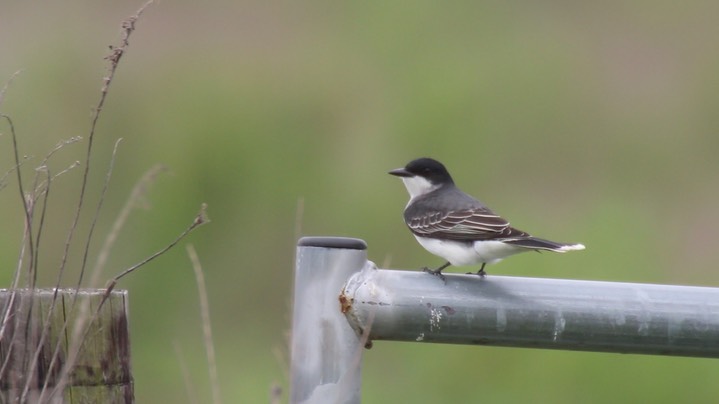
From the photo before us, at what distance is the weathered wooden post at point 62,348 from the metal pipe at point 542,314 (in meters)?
0.77

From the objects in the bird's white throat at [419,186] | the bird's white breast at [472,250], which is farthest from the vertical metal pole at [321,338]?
the bird's white throat at [419,186]

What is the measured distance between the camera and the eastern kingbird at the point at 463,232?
20.6ft

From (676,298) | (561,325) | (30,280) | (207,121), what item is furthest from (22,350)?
(207,121)

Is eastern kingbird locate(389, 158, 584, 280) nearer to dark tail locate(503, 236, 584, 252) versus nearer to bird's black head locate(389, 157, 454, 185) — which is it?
dark tail locate(503, 236, 584, 252)

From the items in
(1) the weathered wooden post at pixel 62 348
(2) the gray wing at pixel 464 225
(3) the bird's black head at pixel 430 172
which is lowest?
(1) the weathered wooden post at pixel 62 348

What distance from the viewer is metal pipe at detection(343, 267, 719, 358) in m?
3.77

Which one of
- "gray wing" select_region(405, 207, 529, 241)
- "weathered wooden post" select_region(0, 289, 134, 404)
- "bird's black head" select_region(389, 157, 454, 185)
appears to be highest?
"bird's black head" select_region(389, 157, 454, 185)

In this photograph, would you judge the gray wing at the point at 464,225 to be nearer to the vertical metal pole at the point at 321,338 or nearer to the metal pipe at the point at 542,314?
the metal pipe at the point at 542,314

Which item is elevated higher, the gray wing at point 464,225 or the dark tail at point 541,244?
the gray wing at point 464,225

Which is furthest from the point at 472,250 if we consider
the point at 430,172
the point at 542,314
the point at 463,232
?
the point at 542,314

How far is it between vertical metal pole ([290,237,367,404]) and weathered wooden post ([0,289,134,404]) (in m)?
0.62

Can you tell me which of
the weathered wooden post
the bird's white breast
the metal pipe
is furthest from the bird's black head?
the metal pipe

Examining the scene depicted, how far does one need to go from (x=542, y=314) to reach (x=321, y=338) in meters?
0.58

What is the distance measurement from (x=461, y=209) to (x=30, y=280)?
3.23 meters
